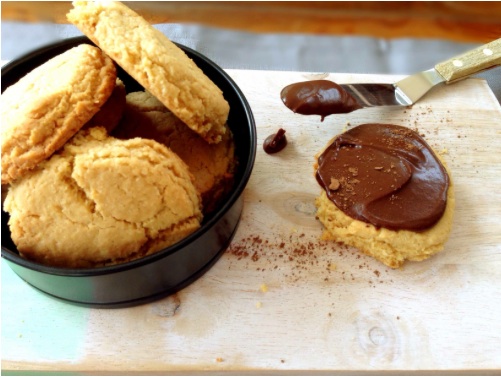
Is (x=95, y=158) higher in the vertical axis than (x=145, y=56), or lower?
lower

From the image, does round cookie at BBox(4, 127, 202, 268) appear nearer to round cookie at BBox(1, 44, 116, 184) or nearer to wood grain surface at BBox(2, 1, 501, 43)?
round cookie at BBox(1, 44, 116, 184)

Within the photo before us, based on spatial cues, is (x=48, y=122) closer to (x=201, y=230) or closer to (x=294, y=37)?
(x=201, y=230)

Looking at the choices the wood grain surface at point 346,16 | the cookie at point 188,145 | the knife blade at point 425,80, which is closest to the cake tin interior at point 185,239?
the cookie at point 188,145

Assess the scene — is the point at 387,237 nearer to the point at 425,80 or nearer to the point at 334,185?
the point at 334,185

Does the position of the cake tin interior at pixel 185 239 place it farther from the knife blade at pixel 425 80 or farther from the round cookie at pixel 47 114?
the knife blade at pixel 425 80

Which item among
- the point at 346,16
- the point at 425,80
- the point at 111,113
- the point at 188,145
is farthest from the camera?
the point at 346,16

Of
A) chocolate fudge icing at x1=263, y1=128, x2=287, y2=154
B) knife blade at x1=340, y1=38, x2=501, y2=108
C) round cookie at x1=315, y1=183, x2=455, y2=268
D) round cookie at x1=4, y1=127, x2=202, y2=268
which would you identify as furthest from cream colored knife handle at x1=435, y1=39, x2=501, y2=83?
round cookie at x1=4, y1=127, x2=202, y2=268

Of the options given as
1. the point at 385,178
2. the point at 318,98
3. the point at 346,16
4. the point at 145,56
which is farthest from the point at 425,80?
the point at 145,56
